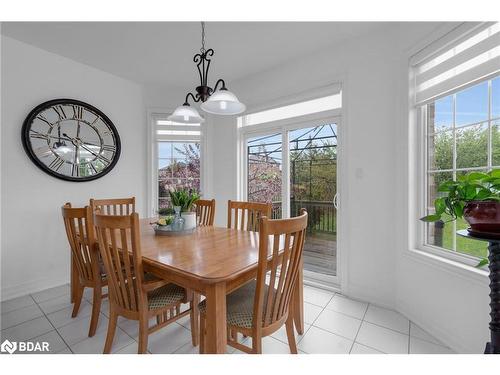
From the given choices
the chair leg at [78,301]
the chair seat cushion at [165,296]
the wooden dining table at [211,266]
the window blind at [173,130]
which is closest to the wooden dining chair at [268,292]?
the wooden dining table at [211,266]

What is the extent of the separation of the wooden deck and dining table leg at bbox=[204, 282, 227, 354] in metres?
1.91

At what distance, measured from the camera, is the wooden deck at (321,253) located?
271cm

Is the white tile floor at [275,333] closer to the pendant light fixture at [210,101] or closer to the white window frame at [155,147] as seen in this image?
the white window frame at [155,147]

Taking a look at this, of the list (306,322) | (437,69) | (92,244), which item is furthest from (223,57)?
(306,322)

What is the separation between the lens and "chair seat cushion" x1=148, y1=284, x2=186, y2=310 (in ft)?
4.77

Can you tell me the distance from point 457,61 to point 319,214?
1.76m

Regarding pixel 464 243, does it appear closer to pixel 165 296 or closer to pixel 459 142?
pixel 459 142

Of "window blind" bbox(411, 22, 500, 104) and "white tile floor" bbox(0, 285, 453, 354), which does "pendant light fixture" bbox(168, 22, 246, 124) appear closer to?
"window blind" bbox(411, 22, 500, 104)

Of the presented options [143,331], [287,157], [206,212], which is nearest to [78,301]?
[143,331]

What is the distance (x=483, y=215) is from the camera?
3.37 feet

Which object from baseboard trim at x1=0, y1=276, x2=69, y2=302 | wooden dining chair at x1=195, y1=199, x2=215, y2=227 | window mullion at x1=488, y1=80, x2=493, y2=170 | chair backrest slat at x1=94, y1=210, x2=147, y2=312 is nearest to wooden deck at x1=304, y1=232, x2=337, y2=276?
wooden dining chair at x1=195, y1=199, x2=215, y2=227

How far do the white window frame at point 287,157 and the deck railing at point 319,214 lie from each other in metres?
0.11

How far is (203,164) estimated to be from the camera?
3611 millimetres
